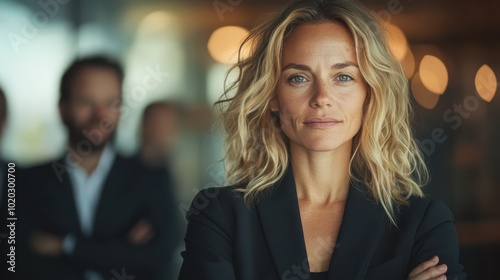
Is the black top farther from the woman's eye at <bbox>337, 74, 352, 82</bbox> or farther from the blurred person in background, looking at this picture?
the blurred person in background

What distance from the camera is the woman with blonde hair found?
1969mm

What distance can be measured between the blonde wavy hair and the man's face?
4.28 feet

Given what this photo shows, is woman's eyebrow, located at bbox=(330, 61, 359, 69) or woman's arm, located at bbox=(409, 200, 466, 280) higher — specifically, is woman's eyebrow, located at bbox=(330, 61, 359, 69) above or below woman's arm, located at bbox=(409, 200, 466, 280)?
above

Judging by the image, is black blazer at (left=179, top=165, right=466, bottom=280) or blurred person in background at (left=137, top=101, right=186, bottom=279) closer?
black blazer at (left=179, top=165, right=466, bottom=280)

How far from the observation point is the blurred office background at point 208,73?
11.0ft

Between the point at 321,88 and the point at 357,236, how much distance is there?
397 mm

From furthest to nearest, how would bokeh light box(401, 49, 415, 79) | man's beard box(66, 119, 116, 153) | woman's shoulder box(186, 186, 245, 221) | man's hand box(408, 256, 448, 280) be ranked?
bokeh light box(401, 49, 415, 79)
man's beard box(66, 119, 116, 153)
woman's shoulder box(186, 186, 245, 221)
man's hand box(408, 256, 448, 280)

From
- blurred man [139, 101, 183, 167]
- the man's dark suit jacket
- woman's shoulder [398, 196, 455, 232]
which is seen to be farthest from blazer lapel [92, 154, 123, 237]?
woman's shoulder [398, 196, 455, 232]

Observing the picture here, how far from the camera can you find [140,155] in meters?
3.40

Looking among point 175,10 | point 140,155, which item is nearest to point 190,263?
point 140,155

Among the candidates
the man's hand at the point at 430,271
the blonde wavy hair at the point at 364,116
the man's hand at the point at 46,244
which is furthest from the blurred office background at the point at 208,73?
the man's hand at the point at 430,271

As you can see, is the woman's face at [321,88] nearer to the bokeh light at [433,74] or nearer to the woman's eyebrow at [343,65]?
the woman's eyebrow at [343,65]

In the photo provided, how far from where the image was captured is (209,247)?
197 cm

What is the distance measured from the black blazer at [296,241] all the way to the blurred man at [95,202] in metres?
1.39
